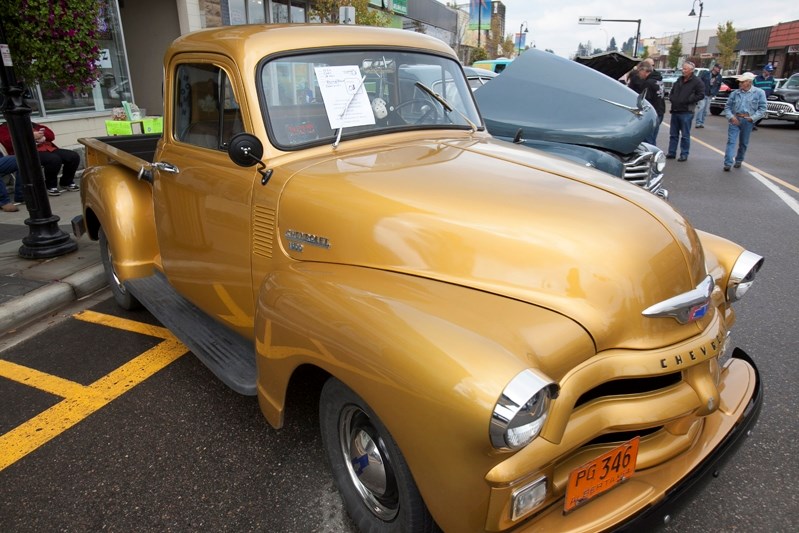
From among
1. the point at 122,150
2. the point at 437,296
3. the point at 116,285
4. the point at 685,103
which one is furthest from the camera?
the point at 685,103

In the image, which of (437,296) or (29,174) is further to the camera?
(29,174)

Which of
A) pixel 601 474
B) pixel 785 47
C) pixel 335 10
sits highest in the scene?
pixel 335 10

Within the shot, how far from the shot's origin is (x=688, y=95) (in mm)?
10367

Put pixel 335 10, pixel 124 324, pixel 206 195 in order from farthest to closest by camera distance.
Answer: pixel 335 10
pixel 124 324
pixel 206 195

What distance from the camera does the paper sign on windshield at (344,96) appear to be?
2623 millimetres

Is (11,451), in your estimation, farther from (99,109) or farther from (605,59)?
(605,59)

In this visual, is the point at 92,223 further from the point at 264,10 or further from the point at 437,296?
the point at 264,10

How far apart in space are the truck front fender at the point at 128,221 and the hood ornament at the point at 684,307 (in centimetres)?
323

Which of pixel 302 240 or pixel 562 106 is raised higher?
pixel 562 106

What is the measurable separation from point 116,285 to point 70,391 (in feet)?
4.05

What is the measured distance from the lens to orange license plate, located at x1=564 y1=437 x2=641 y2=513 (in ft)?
5.16

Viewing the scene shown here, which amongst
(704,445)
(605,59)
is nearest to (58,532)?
(704,445)

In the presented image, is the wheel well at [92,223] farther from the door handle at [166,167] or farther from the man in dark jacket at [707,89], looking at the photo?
the man in dark jacket at [707,89]

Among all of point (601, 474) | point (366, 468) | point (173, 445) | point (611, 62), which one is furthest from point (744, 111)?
point (173, 445)
